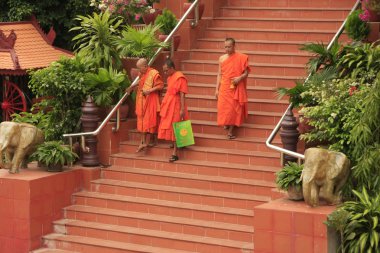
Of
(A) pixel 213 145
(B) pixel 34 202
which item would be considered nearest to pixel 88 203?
(B) pixel 34 202

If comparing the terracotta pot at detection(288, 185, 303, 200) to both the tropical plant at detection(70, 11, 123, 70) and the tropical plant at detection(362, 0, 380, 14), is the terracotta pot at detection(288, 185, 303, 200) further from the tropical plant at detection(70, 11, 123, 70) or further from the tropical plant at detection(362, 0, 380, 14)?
the tropical plant at detection(70, 11, 123, 70)

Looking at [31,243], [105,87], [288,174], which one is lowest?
[31,243]

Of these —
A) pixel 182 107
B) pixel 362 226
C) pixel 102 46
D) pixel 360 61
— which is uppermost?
pixel 102 46

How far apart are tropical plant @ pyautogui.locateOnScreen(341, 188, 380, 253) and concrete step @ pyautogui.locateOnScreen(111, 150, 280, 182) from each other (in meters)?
2.52

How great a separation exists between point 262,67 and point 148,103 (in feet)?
7.07

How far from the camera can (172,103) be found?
664 inches

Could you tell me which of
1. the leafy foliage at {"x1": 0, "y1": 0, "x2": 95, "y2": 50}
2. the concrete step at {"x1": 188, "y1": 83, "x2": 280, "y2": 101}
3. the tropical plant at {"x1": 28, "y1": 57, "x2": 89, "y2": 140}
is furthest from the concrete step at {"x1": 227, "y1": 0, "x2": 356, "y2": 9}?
the leafy foliage at {"x1": 0, "y1": 0, "x2": 95, "y2": 50}

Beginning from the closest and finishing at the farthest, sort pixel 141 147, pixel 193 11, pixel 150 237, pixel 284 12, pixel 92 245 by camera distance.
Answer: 1. pixel 150 237
2. pixel 92 245
3. pixel 141 147
4. pixel 193 11
5. pixel 284 12

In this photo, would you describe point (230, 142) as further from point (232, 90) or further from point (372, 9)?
point (372, 9)

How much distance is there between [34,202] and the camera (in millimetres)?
16375

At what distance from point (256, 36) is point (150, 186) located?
3752 mm

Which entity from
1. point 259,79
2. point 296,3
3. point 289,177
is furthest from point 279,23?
point 289,177

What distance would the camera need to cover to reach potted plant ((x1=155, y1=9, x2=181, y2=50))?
61.6 ft

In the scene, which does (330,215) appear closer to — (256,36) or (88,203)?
(88,203)
